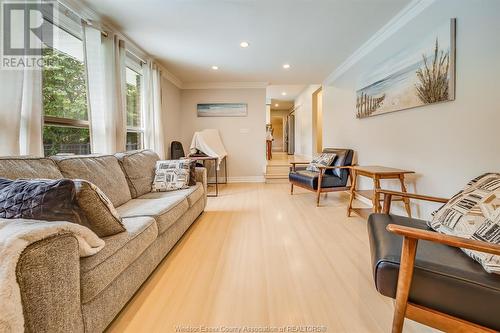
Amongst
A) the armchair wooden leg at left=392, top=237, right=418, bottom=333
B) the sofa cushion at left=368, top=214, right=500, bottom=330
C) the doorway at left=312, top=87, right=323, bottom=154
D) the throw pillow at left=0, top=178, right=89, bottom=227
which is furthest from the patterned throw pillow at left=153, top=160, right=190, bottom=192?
the doorway at left=312, top=87, right=323, bottom=154

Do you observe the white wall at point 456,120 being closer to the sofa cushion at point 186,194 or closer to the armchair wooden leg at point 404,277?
the armchair wooden leg at point 404,277

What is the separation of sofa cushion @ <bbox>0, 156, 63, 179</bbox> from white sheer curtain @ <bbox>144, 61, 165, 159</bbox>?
228 centimetres

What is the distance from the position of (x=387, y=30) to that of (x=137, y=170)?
3407mm

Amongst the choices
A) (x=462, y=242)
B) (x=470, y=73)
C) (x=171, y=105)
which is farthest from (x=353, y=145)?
(x=171, y=105)

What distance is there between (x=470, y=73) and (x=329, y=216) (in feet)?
6.50

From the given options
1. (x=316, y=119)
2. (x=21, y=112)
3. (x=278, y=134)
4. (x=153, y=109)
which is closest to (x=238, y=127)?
(x=153, y=109)

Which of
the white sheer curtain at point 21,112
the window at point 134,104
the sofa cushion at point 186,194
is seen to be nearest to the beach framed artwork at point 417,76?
the sofa cushion at point 186,194

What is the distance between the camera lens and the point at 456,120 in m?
1.98

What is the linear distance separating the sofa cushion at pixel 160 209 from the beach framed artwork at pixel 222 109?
11.5ft

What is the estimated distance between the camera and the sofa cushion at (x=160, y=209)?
5.81ft

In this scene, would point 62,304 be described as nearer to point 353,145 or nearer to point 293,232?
point 293,232

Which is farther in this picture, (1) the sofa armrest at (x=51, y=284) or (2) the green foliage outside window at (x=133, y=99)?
(2) the green foliage outside window at (x=133, y=99)

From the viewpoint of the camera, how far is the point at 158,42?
318cm

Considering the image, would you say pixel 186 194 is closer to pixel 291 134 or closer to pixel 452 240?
pixel 452 240
